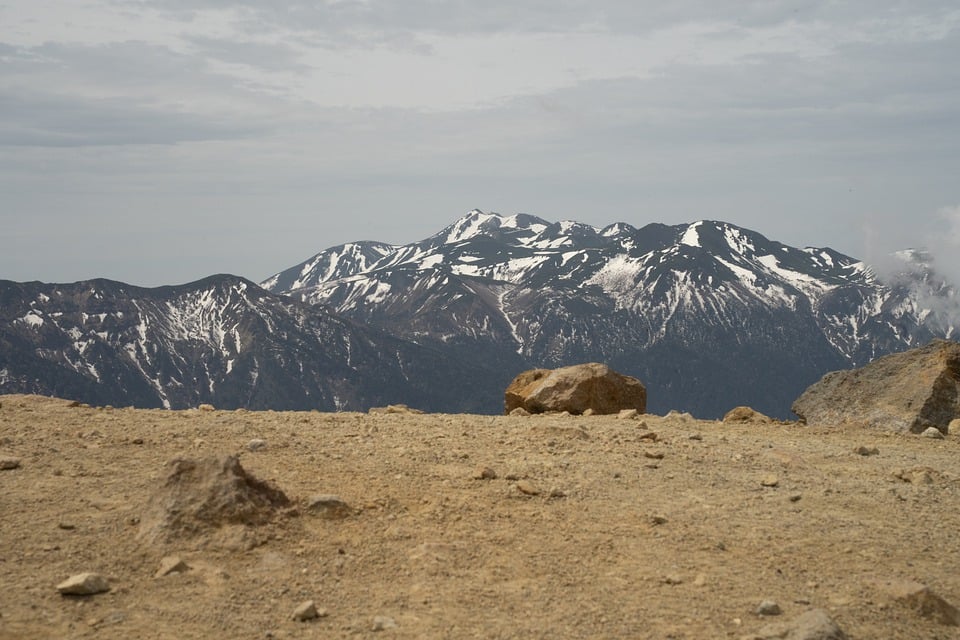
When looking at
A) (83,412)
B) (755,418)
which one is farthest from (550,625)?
(755,418)

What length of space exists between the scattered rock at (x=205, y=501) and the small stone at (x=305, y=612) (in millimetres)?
2375

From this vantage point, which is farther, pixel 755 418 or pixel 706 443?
pixel 755 418

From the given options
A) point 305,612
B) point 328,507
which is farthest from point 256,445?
point 305,612

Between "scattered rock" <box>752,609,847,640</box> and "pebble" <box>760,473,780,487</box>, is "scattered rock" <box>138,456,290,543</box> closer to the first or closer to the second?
"scattered rock" <box>752,609,847,640</box>

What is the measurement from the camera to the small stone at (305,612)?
10.2 metres

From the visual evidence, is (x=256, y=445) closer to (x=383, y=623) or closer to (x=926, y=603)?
(x=383, y=623)

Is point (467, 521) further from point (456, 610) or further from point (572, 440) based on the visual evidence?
point (572, 440)

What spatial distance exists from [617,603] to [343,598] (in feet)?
11.0

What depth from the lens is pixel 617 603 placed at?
10672 millimetres

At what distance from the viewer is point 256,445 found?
16281 millimetres

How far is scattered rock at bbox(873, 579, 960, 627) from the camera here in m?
10.7

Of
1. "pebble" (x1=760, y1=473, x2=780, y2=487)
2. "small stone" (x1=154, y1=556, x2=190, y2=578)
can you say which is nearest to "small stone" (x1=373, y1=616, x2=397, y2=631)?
"small stone" (x1=154, y1=556, x2=190, y2=578)

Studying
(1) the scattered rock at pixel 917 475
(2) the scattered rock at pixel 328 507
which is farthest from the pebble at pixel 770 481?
(2) the scattered rock at pixel 328 507

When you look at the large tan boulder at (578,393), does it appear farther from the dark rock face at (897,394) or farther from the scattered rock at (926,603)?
the scattered rock at (926,603)
